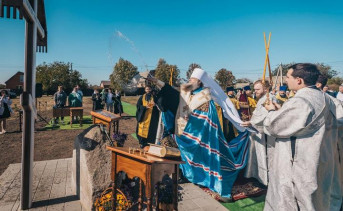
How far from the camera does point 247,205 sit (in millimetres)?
3904

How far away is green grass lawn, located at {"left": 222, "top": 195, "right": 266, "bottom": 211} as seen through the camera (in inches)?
149

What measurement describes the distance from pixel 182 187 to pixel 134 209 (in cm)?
121

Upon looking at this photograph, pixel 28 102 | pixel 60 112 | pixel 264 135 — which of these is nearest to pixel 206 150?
pixel 264 135

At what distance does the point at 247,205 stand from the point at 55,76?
43.1 meters

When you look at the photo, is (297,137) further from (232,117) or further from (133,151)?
(133,151)

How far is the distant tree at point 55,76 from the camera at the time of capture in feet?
129

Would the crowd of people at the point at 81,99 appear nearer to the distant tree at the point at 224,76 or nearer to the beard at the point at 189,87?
the beard at the point at 189,87

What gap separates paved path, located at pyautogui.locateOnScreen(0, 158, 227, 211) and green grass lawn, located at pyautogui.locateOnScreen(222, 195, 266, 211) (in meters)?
0.28

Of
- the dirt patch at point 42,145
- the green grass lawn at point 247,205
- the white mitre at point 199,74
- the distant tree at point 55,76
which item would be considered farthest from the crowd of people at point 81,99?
the distant tree at point 55,76

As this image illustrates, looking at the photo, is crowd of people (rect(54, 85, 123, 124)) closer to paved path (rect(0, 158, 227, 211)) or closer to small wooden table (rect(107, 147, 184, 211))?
paved path (rect(0, 158, 227, 211))

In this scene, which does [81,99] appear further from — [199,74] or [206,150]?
[206,150]

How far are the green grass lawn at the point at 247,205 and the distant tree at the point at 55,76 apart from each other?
41106 millimetres

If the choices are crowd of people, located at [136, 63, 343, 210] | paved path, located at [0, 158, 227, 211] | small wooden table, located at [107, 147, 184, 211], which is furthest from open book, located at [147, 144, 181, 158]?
paved path, located at [0, 158, 227, 211]

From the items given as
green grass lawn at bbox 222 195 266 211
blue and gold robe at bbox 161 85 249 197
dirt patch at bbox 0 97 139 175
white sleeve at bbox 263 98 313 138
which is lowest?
green grass lawn at bbox 222 195 266 211
